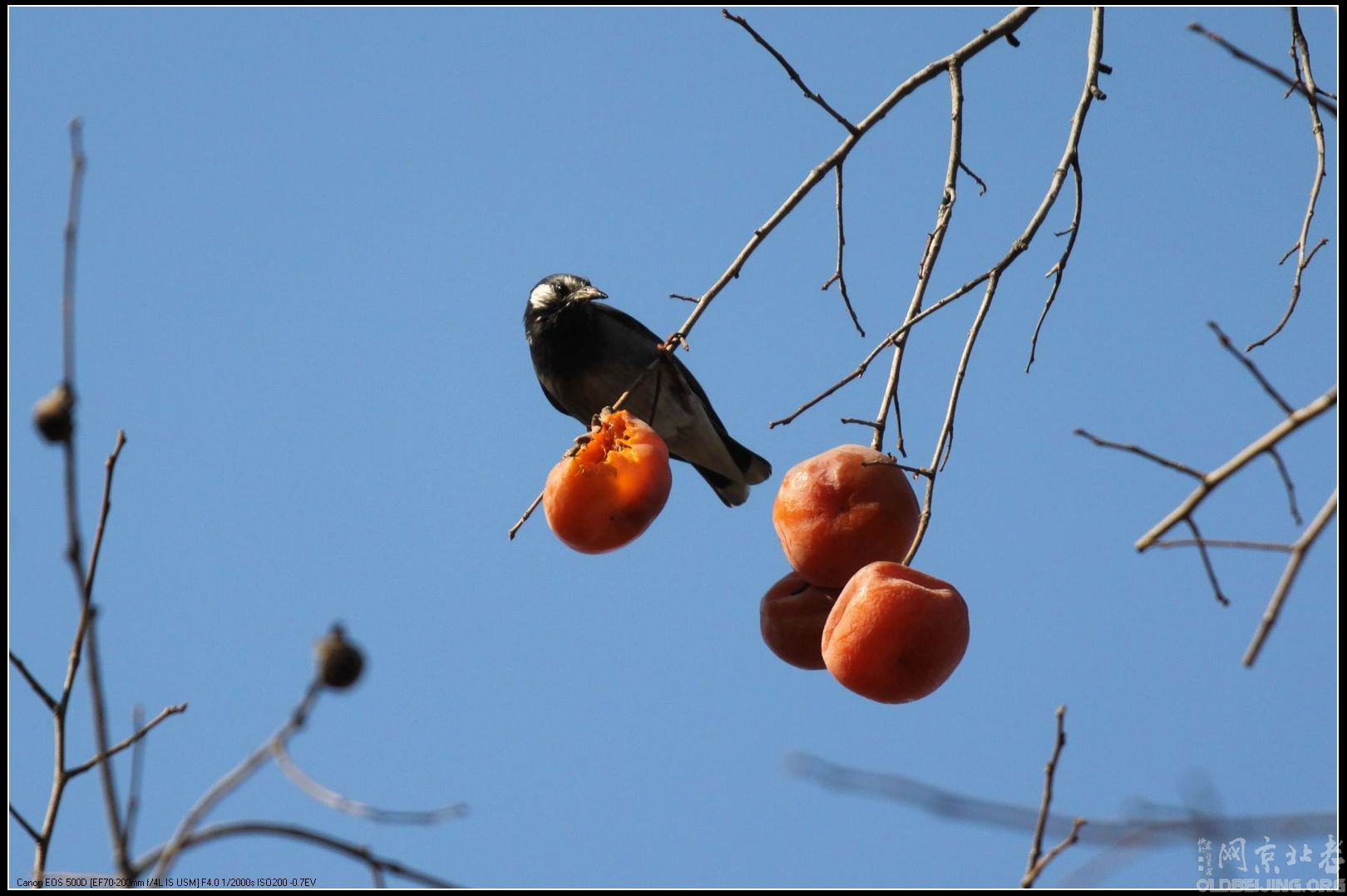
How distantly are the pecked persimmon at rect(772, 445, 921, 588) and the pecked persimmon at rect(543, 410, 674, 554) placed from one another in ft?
1.03

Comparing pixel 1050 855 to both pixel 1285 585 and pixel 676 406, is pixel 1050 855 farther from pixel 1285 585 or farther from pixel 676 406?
pixel 676 406

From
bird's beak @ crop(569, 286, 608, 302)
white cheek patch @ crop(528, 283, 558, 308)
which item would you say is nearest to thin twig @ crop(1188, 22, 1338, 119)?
bird's beak @ crop(569, 286, 608, 302)

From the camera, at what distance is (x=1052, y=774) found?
1845 mm

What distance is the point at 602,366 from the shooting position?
19.7 ft

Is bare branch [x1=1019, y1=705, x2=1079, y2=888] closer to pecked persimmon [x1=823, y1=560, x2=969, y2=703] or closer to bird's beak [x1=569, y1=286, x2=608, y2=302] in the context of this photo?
pecked persimmon [x1=823, y1=560, x2=969, y2=703]

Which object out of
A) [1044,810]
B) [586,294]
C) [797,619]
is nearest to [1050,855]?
[1044,810]

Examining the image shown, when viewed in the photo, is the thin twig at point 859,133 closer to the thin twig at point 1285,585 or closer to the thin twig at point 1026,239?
the thin twig at point 1026,239

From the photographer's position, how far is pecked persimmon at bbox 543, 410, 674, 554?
276 centimetres

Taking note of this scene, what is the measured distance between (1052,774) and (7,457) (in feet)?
5.10

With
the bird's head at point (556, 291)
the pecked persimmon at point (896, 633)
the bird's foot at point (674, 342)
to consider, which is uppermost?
the bird's head at point (556, 291)

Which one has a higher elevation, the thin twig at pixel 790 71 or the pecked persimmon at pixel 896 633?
the thin twig at pixel 790 71

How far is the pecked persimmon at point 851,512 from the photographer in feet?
8.55

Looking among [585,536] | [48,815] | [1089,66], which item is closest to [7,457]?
[48,815]

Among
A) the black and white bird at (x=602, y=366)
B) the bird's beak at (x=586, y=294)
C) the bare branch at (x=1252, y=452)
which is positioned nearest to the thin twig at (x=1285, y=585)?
the bare branch at (x=1252, y=452)
